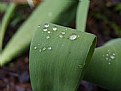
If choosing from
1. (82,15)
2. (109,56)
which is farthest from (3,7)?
(109,56)

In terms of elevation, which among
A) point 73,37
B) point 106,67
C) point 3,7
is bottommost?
point 3,7

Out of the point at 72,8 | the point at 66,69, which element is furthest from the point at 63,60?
the point at 72,8

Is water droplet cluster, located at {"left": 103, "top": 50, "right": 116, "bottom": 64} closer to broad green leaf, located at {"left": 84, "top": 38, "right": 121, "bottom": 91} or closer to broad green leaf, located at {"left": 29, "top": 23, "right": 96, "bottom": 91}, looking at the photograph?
broad green leaf, located at {"left": 84, "top": 38, "right": 121, "bottom": 91}

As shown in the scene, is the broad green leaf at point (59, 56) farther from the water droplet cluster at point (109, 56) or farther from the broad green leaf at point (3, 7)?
the broad green leaf at point (3, 7)

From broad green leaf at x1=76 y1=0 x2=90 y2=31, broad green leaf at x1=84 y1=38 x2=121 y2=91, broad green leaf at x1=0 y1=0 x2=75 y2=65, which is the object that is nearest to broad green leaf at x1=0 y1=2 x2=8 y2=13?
broad green leaf at x1=0 y1=0 x2=75 y2=65

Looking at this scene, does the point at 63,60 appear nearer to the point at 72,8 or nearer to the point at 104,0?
the point at 72,8

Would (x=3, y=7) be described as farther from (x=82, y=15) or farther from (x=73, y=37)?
(x=73, y=37)

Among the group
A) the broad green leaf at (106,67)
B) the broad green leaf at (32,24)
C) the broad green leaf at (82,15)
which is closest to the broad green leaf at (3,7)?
the broad green leaf at (32,24)
